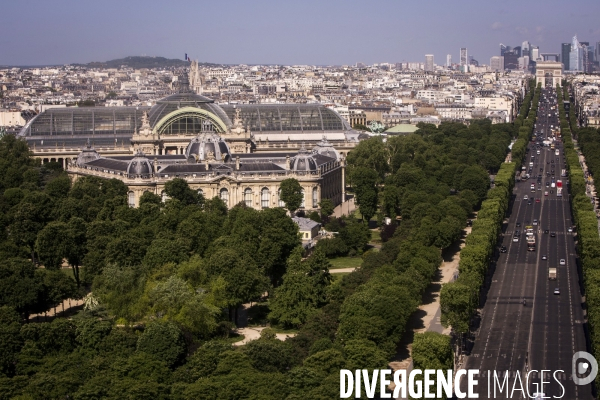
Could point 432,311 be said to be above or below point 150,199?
below

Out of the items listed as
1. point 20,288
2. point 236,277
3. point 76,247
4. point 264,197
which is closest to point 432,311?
point 236,277

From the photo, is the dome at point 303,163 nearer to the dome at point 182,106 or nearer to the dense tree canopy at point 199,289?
the dense tree canopy at point 199,289

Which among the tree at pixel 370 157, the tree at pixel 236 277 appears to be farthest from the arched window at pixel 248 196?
the tree at pixel 236 277

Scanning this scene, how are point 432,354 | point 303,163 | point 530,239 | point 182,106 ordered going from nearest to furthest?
point 432,354
point 530,239
point 303,163
point 182,106

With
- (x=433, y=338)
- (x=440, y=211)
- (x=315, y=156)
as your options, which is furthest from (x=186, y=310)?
(x=315, y=156)

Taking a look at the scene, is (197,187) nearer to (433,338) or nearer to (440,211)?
(440,211)

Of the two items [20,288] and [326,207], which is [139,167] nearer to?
[326,207]
